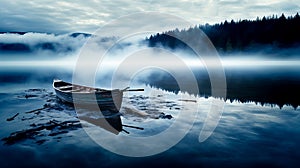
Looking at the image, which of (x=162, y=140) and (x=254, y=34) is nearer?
(x=162, y=140)

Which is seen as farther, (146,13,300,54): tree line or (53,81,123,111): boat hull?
(146,13,300,54): tree line

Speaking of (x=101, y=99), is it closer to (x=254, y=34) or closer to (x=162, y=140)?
(x=162, y=140)

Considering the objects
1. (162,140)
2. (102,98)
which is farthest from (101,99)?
(162,140)

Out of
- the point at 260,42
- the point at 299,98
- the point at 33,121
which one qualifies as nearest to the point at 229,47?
the point at 260,42

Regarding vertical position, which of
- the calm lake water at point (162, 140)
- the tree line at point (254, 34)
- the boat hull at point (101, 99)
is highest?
the tree line at point (254, 34)

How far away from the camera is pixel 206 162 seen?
11.3 m

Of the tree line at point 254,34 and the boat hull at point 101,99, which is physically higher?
the tree line at point 254,34

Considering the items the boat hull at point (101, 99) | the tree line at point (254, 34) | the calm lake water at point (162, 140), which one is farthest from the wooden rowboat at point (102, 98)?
the tree line at point (254, 34)

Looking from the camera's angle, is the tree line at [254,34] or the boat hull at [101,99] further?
the tree line at [254,34]

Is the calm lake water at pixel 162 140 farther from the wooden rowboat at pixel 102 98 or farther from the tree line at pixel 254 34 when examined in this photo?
the tree line at pixel 254 34

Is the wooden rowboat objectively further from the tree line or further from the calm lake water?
the tree line

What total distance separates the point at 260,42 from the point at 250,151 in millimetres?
145338

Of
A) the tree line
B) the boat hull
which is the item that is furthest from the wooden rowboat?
the tree line

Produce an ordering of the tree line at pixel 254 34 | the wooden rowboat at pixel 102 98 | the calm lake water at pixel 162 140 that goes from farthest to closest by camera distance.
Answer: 1. the tree line at pixel 254 34
2. the wooden rowboat at pixel 102 98
3. the calm lake water at pixel 162 140
